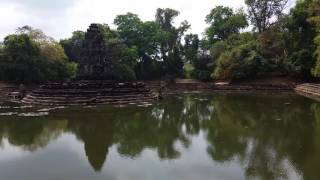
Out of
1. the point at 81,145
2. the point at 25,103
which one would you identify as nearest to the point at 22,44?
the point at 25,103

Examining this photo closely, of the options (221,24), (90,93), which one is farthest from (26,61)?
(221,24)

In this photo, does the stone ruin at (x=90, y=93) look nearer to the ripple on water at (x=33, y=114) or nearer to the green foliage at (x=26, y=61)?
the ripple on water at (x=33, y=114)

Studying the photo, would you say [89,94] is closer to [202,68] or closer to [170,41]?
[202,68]

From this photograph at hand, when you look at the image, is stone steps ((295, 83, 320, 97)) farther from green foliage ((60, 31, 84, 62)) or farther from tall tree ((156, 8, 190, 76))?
green foliage ((60, 31, 84, 62))

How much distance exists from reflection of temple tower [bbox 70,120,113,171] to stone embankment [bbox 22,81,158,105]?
334 inches

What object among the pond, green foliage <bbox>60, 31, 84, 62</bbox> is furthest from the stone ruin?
green foliage <bbox>60, 31, 84, 62</bbox>

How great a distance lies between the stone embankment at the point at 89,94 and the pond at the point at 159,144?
4020mm

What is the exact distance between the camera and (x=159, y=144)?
1598 centimetres

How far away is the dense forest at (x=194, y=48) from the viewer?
50.2 metres

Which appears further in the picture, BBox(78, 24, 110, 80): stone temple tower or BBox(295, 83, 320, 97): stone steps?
BBox(78, 24, 110, 80): stone temple tower

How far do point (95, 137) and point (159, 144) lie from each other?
330cm

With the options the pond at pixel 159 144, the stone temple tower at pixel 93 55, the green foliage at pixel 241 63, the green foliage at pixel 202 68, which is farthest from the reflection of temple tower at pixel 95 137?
the green foliage at pixel 202 68

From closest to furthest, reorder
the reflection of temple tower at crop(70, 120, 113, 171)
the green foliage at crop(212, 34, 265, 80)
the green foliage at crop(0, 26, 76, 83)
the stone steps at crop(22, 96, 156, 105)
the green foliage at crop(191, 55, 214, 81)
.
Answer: the reflection of temple tower at crop(70, 120, 113, 171)
the stone steps at crop(22, 96, 156, 105)
the green foliage at crop(0, 26, 76, 83)
the green foliage at crop(212, 34, 265, 80)
the green foliage at crop(191, 55, 214, 81)

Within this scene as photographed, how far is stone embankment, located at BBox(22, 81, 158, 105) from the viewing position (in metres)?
31.1
